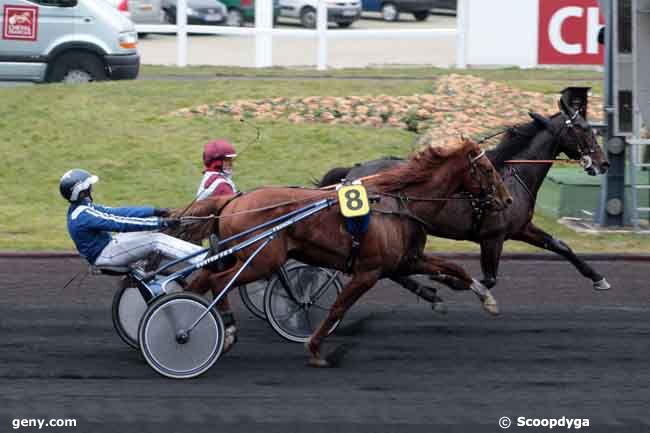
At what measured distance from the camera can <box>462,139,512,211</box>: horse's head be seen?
8.36m

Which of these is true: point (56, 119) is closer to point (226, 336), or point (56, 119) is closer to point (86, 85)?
point (86, 85)

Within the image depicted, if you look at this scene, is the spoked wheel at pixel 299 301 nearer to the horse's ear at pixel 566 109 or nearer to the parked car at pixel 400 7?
the horse's ear at pixel 566 109

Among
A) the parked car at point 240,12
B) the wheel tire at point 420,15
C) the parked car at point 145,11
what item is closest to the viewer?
the parked car at point 145,11

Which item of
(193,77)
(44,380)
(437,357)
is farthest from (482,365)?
(193,77)

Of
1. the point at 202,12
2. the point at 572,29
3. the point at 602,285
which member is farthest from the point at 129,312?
the point at 202,12

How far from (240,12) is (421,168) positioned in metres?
14.9

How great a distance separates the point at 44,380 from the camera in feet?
25.2

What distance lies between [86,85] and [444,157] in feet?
34.9

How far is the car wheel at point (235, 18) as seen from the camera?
2247 cm

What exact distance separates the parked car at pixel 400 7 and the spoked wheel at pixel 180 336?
1861 centimetres

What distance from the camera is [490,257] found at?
956 centimetres

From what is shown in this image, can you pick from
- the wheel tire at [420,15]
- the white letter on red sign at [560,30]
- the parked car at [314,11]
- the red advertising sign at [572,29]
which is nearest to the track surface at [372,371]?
the red advertising sign at [572,29]

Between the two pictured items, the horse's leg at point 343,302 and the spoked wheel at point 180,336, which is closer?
the spoked wheel at point 180,336
